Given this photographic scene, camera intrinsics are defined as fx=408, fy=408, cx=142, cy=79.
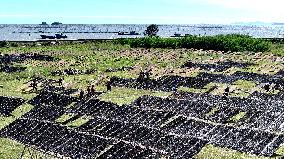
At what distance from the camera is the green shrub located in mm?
95812

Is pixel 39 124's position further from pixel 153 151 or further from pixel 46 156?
pixel 153 151

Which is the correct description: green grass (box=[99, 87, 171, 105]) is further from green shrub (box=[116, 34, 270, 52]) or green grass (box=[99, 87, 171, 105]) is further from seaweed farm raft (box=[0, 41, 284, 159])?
green shrub (box=[116, 34, 270, 52])

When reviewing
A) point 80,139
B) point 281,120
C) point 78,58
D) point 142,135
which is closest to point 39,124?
point 80,139

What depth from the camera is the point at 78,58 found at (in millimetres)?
80062

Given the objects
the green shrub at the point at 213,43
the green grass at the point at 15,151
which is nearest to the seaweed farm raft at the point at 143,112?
the green grass at the point at 15,151

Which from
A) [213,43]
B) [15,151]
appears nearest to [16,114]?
[15,151]

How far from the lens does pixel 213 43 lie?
97938mm

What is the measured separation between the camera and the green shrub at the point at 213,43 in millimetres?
95812

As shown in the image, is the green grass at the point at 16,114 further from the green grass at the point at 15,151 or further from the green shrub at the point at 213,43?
the green shrub at the point at 213,43

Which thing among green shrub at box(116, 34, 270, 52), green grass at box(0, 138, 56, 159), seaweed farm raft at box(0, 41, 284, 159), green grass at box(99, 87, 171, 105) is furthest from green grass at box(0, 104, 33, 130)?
green shrub at box(116, 34, 270, 52)

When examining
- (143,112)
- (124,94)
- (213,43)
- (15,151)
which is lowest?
(124,94)

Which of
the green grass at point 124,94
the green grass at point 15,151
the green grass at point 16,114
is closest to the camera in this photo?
the green grass at point 15,151

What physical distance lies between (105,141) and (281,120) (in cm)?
1520

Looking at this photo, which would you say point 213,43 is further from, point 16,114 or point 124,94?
point 16,114
